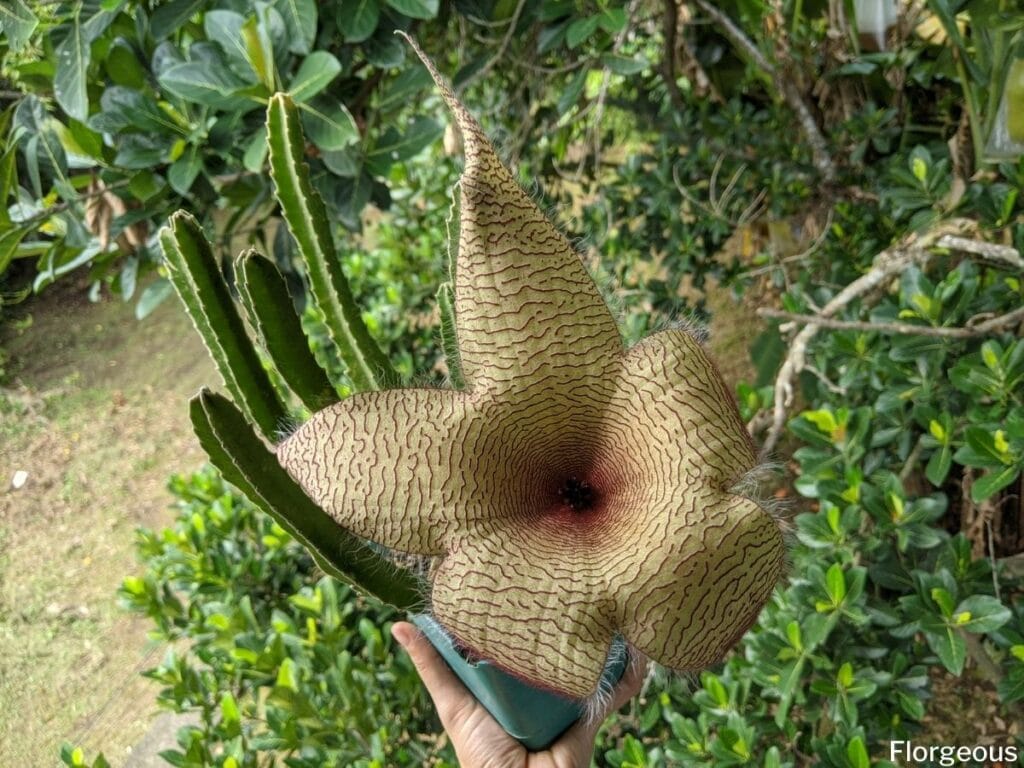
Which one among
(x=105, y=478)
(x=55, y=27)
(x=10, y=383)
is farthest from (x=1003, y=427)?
(x=10, y=383)

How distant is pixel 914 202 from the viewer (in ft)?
4.11

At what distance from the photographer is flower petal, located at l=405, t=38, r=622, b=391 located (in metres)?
0.42

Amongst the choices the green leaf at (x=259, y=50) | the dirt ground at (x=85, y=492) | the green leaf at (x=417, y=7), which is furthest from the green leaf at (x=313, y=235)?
the dirt ground at (x=85, y=492)

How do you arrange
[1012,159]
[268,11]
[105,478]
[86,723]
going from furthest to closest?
[105,478] → [86,723] → [1012,159] → [268,11]

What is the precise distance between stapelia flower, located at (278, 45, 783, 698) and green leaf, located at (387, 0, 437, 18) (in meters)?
0.52

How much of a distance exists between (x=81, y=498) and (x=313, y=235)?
8.40ft

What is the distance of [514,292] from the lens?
45 cm

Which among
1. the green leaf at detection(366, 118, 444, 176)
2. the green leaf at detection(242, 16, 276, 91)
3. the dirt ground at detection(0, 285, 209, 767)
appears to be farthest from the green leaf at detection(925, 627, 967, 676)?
the dirt ground at detection(0, 285, 209, 767)

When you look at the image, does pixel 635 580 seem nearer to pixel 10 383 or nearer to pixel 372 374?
pixel 372 374

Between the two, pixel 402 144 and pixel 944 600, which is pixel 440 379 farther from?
pixel 944 600

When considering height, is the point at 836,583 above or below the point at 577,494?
below

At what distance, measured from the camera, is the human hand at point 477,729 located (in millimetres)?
650

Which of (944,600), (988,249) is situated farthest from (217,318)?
(988,249)

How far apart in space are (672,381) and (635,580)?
0.40 feet
